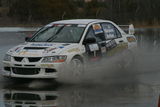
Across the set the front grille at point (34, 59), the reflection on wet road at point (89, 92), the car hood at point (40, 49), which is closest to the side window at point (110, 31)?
the reflection on wet road at point (89, 92)

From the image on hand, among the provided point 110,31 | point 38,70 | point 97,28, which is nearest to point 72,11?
point 110,31

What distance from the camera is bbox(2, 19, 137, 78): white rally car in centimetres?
1182

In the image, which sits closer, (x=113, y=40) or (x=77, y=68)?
(x=77, y=68)

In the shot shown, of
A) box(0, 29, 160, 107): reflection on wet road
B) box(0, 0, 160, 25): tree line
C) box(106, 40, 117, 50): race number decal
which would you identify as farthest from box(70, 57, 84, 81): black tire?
box(0, 0, 160, 25): tree line

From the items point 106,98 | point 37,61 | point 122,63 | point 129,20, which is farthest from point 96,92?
point 129,20

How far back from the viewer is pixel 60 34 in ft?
43.7

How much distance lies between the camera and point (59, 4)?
244ft

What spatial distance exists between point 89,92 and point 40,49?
76.4 inches

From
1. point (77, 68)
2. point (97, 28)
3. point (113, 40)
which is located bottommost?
point (77, 68)

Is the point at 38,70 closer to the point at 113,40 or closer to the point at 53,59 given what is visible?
the point at 53,59

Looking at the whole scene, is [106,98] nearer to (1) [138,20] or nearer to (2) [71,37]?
(2) [71,37]

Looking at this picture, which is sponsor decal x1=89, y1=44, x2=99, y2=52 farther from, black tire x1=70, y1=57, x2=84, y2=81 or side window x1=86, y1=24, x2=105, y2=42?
black tire x1=70, y1=57, x2=84, y2=81

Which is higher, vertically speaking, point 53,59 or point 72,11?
point 53,59

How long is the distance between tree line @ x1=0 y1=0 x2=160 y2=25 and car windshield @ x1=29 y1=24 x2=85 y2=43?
49.8m
